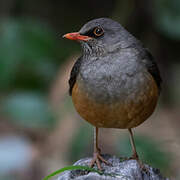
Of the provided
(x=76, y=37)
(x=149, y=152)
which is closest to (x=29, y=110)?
(x=149, y=152)

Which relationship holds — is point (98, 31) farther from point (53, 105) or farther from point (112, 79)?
point (53, 105)

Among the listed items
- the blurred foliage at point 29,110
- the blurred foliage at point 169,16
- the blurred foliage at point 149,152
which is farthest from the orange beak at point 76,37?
the blurred foliage at point 169,16

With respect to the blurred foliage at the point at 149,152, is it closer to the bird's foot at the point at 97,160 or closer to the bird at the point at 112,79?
the bird at the point at 112,79

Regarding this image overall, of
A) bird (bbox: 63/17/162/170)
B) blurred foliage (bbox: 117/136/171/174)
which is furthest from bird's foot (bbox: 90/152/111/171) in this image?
blurred foliage (bbox: 117/136/171/174)

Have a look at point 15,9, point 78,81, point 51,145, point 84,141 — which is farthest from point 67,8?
point 78,81

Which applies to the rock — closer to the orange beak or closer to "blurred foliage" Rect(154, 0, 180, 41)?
the orange beak

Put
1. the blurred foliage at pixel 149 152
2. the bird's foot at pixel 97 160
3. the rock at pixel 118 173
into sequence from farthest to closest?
the blurred foliage at pixel 149 152 → the bird's foot at pixel 97 160 → the rock at pixel 118 173

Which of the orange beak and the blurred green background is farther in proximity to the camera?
the blurred green background
